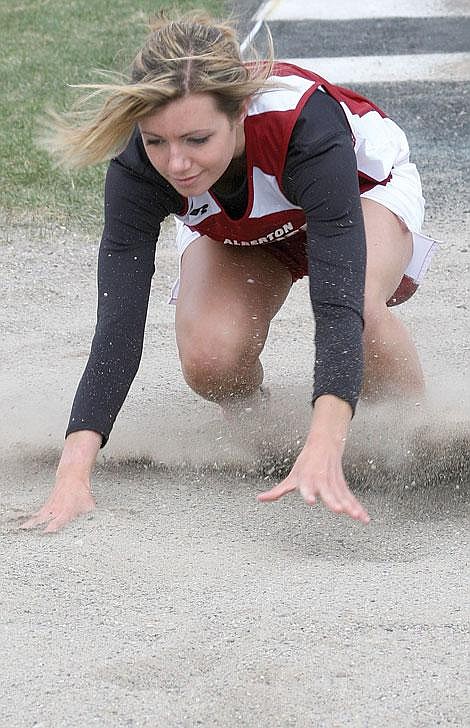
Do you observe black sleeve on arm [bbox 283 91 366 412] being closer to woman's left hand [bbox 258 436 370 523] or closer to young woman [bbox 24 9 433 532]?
young woman [bbox 24 9 433 532]

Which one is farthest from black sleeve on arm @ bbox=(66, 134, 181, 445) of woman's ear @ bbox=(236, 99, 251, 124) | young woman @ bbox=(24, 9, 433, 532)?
woman's ear @ bbox=(236, 99, 251, 124)

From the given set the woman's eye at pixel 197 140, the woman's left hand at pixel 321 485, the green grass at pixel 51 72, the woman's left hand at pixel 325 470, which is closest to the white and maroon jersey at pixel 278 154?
the woman's eye at pixel 197 140

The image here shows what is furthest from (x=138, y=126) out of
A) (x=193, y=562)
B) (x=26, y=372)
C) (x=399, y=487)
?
(x=26, y=372)

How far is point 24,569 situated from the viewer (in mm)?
2430

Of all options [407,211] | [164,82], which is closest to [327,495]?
[164,82]

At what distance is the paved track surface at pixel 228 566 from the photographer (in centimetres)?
202

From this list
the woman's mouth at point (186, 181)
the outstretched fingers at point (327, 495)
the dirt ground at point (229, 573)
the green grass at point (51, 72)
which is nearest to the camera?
the dirt ground at point (229, 573)

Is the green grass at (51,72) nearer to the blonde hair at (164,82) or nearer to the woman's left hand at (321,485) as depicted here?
the blonde hair at (164,82)

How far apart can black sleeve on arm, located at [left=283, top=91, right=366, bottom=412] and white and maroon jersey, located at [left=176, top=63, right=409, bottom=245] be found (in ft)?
0.12

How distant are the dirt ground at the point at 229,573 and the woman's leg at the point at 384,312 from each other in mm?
102

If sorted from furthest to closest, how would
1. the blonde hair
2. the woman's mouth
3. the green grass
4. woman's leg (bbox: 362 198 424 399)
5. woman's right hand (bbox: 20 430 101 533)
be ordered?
the green grass
woman's leg (bbox: 362 198 424 399)
woman's right hand (bbox: 20 430 101 533)
the woman's mouth
the blonde hair

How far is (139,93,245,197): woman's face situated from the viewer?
235cm

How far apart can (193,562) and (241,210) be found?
864mm

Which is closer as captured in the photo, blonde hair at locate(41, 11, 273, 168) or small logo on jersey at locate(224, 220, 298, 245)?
blonde hair at locate(41, 11, 273, 168)
